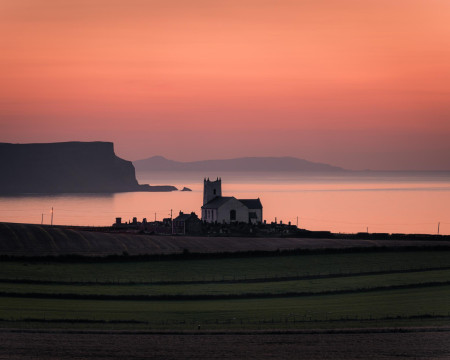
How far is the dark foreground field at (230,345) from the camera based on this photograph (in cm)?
2758

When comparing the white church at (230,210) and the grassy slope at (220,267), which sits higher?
the white church at (230,210)

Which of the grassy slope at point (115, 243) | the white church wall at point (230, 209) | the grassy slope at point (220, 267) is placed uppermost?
the white church wall at point (230, 209)

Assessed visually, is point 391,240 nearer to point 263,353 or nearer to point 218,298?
point 218,298

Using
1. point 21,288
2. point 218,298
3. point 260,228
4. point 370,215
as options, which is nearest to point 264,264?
Result: point 218,298

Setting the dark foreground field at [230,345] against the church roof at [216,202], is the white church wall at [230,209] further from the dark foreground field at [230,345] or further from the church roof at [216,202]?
the dark foreground field at [230,345]

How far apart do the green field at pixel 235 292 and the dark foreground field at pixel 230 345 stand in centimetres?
230

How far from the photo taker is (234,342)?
3009cm

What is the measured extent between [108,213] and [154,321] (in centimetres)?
12816

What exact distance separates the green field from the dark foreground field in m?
2.30

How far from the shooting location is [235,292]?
44469mm

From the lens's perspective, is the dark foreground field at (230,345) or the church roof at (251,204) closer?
the dark foreground field at (230,345)

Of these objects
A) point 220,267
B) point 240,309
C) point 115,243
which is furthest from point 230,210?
point 240,309

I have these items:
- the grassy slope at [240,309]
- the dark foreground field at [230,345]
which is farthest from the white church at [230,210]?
the dark foreground field at [230,345]

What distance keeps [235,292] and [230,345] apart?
1493 cm
